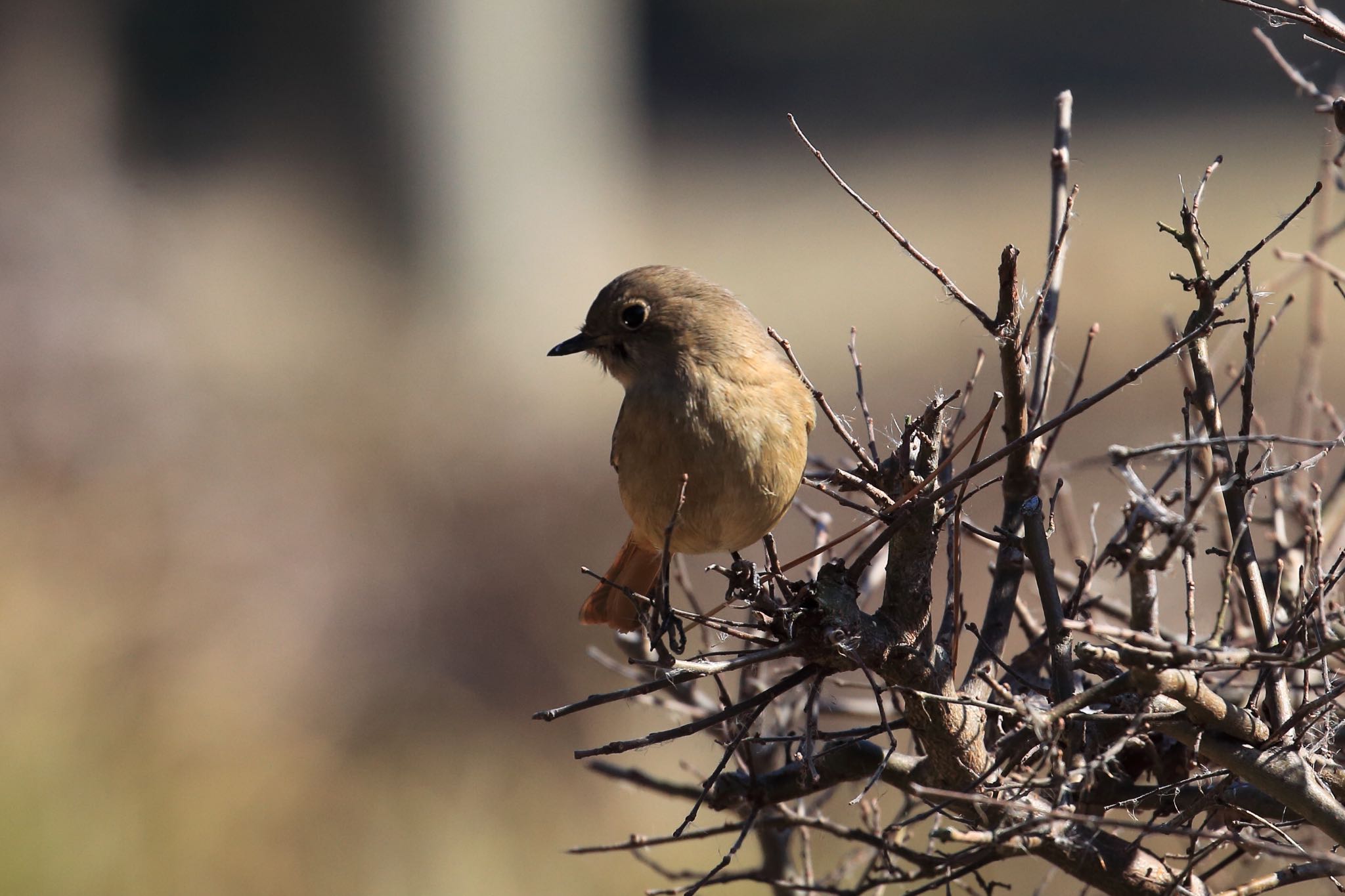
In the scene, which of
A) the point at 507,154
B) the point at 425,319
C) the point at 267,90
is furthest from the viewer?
the point at 267,90

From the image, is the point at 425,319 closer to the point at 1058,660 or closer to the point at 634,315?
the point at 634,315

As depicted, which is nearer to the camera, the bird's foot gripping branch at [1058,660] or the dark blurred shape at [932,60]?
the bird's foot gripping branch at [1058,660]

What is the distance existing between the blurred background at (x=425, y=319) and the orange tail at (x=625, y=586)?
0.69 m

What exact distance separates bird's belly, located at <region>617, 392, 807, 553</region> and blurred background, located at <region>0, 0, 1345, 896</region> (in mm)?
331

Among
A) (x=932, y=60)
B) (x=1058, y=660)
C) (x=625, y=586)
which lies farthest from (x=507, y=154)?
(x=1058, y=660)

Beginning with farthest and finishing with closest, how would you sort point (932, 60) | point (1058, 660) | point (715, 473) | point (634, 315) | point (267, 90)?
point (932, 60), point (267, 90), point (634, 315), point (715, 473), point (1058, 660)

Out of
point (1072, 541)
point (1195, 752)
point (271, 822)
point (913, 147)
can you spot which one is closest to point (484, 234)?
point (913, 147)

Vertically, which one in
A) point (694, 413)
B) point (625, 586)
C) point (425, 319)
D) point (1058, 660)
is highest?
point (694, 413)

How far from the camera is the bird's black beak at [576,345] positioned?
258cm

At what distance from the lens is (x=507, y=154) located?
41.8 feet

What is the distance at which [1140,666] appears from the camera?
1.37 m

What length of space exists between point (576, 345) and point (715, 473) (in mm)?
470

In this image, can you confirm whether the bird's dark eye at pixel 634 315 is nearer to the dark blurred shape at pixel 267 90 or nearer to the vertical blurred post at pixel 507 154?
the vertical blurred post at pixel 507 154

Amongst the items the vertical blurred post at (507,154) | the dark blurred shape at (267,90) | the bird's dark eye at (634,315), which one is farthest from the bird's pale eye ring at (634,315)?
the dark blurred shape at (267,90)
